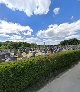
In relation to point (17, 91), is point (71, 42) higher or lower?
higher

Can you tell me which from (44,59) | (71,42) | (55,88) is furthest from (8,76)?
(71,42)

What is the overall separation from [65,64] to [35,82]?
7.73 m

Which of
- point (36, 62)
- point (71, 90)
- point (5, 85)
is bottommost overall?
point (71, 90)

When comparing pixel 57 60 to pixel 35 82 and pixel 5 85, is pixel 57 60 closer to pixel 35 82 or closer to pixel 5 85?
pixel 35 82

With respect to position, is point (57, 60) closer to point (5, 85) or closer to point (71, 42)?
point (5, 85)

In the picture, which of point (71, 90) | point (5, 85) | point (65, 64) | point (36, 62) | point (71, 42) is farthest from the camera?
point (71, 42)

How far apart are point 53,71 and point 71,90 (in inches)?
212

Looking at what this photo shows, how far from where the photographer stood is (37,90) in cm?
925

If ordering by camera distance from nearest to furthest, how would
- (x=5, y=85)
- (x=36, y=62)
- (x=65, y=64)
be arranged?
(x=5, y=85), (x=36, y=62), (x=65, y=64)

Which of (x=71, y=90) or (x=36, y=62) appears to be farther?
(x=36, y=62)

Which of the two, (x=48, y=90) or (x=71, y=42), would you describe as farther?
(x=71, y=42)

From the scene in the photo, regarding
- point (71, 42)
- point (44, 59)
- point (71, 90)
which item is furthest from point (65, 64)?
point (71, 42)

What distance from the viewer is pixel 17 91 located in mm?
8367

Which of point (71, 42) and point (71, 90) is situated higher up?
point (71, 42)
